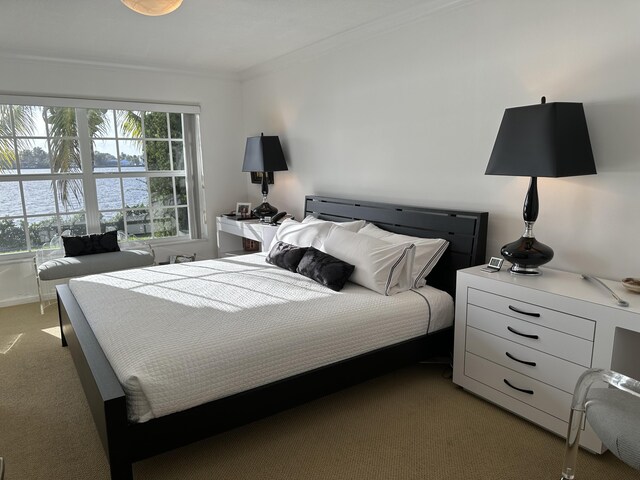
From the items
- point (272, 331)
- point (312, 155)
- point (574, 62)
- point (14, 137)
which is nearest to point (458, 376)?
point (272, 331)

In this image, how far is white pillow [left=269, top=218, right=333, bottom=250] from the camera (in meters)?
3.36

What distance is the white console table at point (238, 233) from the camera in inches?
168

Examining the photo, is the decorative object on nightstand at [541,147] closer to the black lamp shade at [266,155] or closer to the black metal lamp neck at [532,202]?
the black metal lamp neck at [532,202]

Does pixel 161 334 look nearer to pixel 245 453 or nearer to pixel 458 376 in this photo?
pixel 245 453

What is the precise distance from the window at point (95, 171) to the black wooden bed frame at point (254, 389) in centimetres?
181

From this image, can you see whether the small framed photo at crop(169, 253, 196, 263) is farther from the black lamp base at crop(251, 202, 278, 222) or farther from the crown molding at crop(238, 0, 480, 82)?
the crown molding at crop(238, 0, 480, 82)

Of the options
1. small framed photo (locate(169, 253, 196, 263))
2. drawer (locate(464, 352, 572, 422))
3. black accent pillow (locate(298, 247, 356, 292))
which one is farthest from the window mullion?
drawer (locate(464, 352, 572, 422))

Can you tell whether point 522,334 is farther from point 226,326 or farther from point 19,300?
point 19,300

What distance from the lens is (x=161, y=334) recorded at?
81.2 inches

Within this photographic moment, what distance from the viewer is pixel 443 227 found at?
2955 millimetres

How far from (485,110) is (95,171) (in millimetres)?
3952

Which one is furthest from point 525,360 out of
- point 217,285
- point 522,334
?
point 217,285

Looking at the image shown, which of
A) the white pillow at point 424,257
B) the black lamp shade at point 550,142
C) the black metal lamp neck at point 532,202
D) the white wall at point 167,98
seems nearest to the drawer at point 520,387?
the white pillow at point 424,257

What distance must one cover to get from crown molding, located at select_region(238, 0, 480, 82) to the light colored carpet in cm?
240
